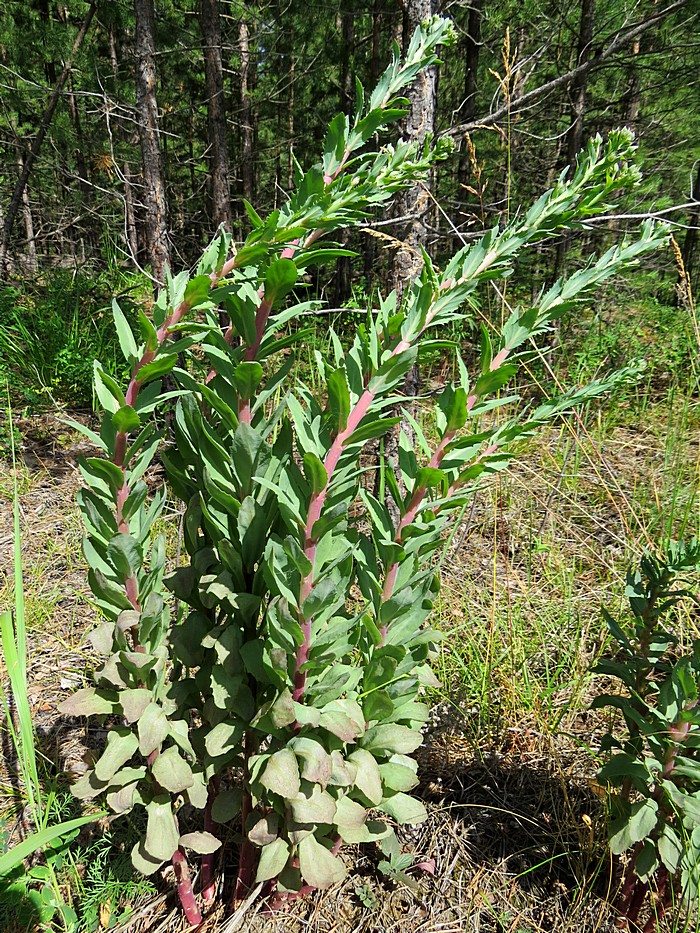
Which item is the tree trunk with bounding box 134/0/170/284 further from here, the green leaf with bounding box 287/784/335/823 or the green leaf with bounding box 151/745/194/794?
the green leaf with bounding box 287/784/335/823

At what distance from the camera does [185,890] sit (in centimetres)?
125

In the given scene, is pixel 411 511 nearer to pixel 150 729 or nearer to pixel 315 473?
pixel 315 473

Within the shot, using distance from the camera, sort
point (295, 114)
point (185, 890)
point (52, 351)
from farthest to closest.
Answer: point (295, 114)
point (52, 351)
point (185, 890)

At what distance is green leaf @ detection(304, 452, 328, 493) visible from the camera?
2.81 ft

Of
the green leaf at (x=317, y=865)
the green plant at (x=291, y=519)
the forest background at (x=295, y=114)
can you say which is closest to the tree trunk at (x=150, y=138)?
the forest background at (x=295, y=114)

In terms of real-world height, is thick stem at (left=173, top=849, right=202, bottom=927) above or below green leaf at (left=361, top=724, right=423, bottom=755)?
below

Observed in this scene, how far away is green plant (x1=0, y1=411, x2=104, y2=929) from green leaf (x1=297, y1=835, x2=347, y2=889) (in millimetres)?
380

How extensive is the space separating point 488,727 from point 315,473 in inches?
50.6

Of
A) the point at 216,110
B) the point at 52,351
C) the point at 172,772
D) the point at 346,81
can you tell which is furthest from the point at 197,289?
the point at 346,81

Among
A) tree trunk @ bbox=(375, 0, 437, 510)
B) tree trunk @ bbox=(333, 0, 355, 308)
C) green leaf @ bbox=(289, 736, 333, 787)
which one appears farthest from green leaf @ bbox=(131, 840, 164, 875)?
tree trunk @ bbox=(333, 0, 355, 308)

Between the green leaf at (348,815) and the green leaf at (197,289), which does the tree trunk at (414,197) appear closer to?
the green leaf at (348,815)

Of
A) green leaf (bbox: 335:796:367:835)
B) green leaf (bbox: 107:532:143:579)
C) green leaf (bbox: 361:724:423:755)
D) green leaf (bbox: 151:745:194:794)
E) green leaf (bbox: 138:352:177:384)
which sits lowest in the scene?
green leaf (bbox: 335:796:367:835)

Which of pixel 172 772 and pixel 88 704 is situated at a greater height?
pixel 88 704

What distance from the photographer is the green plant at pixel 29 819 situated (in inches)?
35.0
